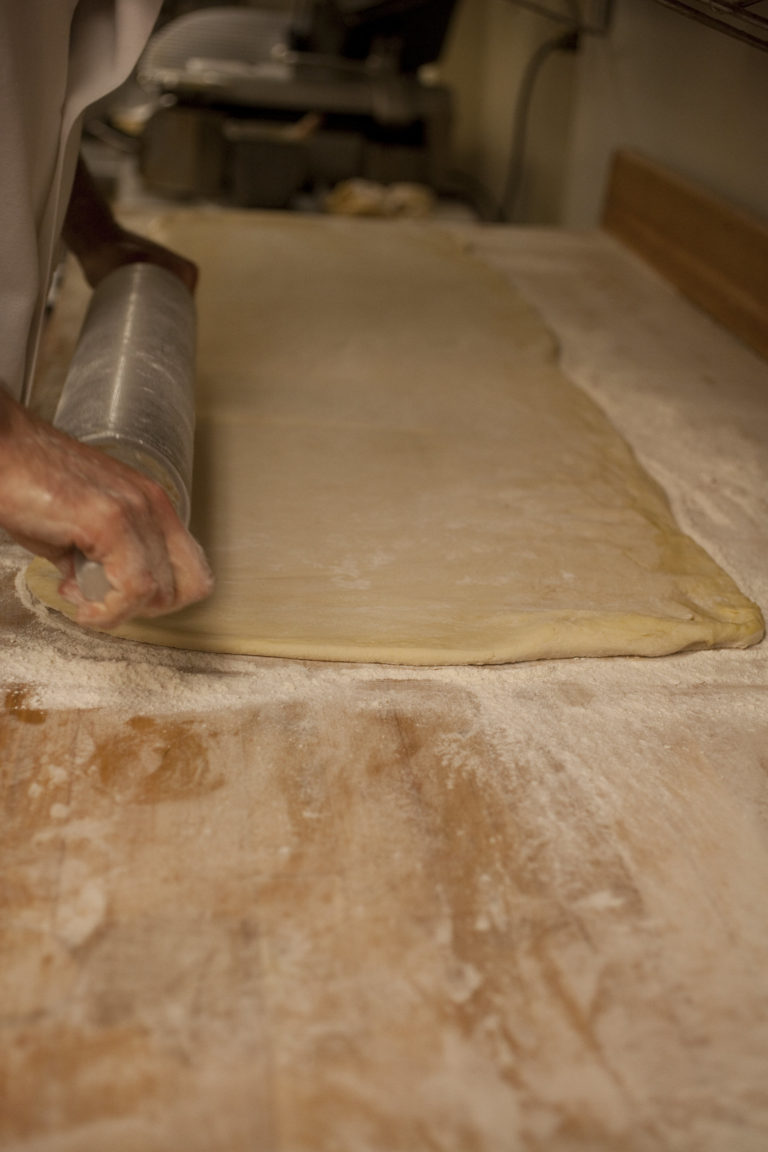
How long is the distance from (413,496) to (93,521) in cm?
58

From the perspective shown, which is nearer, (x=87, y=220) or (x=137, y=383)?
(x=137, y=383)

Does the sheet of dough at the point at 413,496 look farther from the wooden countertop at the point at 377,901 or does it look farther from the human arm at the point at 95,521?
the human arm at the point at 95,521

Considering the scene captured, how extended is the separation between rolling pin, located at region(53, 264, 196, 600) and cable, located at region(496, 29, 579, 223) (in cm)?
241

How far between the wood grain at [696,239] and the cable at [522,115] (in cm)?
81

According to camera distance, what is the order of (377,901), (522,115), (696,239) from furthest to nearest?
(522,115), (696,239), (377,901)

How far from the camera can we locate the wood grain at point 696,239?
1.99 m

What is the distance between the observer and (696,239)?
2.23 m

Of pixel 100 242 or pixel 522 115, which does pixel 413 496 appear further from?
pixel 522 115

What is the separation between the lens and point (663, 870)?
2.63 ft

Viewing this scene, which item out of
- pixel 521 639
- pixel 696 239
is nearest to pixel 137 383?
pixel 521 639

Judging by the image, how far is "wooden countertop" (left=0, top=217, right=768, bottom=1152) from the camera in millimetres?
614

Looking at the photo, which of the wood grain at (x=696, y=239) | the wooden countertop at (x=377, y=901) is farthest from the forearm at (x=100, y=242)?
the wood grain at (x=696, y=239)

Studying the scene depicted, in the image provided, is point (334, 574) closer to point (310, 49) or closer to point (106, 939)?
point (106, 939)

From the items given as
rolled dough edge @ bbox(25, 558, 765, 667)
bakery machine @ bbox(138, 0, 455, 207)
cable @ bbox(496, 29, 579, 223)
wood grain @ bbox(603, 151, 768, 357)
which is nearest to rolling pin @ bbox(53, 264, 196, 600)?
rolled dough edge @ bbox(25, 558, 765, 667)
